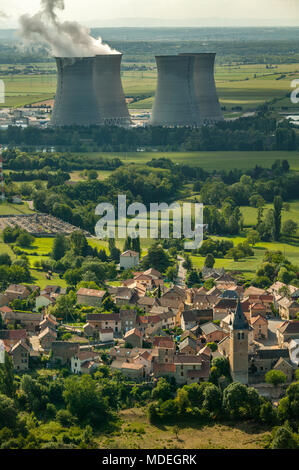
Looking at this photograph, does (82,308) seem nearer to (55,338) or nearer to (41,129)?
(55,338)

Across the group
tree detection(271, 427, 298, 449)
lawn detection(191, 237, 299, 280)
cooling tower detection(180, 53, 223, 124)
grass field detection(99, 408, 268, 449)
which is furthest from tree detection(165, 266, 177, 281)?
cooling tower detection(180, 53, 223, 124)

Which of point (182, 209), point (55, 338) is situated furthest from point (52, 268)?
point (182, 209)

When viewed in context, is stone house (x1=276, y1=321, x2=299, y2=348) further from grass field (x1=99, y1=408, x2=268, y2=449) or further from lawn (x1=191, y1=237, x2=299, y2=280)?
lawn (x1=191, y1=237, x2=299, y2=280)

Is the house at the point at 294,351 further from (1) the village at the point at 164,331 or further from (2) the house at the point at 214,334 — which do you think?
(2) the house at the point at 214,334

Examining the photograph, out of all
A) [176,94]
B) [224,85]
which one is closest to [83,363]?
[176,94]

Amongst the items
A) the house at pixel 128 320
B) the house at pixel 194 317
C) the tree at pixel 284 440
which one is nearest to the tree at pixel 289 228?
the house at pixel 194 317

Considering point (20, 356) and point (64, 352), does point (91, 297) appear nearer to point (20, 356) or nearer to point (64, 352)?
point (64, 352)

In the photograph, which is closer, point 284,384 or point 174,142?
point 284,384
